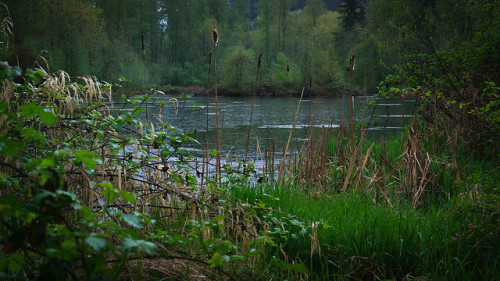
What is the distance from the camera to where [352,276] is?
2559mm

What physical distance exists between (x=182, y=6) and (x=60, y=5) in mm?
35084

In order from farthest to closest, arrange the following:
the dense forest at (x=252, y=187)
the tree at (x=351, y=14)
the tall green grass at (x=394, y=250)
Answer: the tree at (x=351, y=14), the tall green grass at (x=394, y=250), the dense forest at (x=252, y=187)

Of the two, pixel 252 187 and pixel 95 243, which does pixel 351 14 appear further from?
pixel 95 243

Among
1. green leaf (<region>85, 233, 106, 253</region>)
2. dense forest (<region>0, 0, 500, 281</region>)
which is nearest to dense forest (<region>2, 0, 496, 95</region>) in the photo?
dense forest (<region>0, 0, 500, 281</region>)

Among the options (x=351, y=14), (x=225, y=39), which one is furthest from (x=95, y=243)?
(x=225, y=39)

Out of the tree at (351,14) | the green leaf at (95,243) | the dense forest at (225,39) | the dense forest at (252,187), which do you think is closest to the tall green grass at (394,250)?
the dense forest at (252,187)

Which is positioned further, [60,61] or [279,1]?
[279,1]

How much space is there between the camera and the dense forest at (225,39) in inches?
879

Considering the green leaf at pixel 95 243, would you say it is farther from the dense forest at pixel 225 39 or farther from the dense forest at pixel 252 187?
the dense forest at pixel 225 39

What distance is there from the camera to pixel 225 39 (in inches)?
2249

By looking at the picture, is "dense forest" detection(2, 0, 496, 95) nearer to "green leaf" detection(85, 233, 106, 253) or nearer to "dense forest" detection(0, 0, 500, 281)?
"dense forest" detection(0, 0, 500, 281)

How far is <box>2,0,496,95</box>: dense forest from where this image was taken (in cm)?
2233

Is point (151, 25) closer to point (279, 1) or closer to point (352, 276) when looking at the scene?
point (279, 1)

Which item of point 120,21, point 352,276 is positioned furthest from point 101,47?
point 352,276
